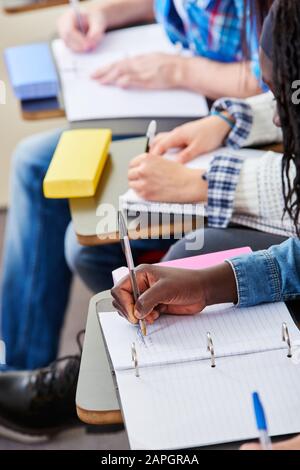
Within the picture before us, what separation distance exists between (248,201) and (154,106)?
0.38 meters

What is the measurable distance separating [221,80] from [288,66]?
1.62 feet

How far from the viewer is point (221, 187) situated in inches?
54.2

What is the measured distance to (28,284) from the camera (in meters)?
1.83

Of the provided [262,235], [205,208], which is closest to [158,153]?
[205,208]

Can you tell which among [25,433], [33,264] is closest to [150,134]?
[33,264]

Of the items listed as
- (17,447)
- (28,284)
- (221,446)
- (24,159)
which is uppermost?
(221,446)

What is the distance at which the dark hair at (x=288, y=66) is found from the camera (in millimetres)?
1208

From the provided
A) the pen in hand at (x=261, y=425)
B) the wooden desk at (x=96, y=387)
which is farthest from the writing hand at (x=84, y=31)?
the pen in hand at (x=261, y=425)

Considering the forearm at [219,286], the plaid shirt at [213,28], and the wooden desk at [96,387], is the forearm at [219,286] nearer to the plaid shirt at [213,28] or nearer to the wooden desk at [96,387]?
the wooden desk at [96,387]

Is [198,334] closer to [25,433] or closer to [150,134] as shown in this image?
[150,134]

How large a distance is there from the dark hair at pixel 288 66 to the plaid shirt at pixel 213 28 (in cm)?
40

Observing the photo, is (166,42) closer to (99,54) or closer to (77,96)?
(99,54)

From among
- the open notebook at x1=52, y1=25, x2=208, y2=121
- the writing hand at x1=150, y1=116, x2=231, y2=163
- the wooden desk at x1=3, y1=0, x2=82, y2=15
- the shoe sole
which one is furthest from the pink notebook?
the wooden desk at x1=3, y1=0, x2=82, y2=15

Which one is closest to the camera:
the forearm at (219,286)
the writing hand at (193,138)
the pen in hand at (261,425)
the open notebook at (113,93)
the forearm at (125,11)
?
the pen in hand at (261,425)
